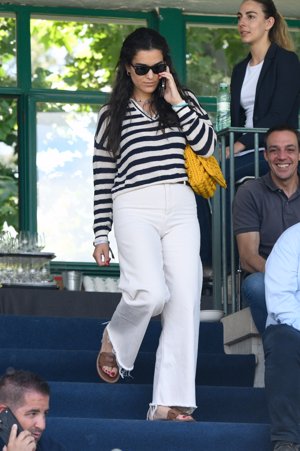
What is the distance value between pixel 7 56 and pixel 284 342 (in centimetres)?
546

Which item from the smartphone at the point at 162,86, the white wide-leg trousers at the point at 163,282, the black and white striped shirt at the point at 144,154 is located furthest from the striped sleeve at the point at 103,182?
the smartphone at the point at 162,86

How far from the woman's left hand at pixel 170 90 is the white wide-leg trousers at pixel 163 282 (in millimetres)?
417

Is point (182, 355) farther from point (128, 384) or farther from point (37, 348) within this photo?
point (37, 348)

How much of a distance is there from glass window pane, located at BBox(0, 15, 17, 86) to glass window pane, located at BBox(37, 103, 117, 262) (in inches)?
12.0

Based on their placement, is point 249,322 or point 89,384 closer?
point 89,384

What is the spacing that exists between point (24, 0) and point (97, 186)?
4.32m

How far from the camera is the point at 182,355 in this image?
24.6ft

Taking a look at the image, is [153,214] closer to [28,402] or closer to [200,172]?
[200,172]

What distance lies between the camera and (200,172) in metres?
7.78

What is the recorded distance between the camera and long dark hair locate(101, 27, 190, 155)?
7742mm

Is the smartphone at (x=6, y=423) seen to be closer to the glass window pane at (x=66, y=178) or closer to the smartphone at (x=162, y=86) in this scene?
the smartphone at (x=162, y=86)

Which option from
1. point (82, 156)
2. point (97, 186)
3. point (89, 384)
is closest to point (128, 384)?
point (89, 384)

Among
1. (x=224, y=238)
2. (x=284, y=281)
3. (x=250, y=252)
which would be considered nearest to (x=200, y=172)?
(x=284, y=281)

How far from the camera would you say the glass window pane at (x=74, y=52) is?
12070 millimetres
